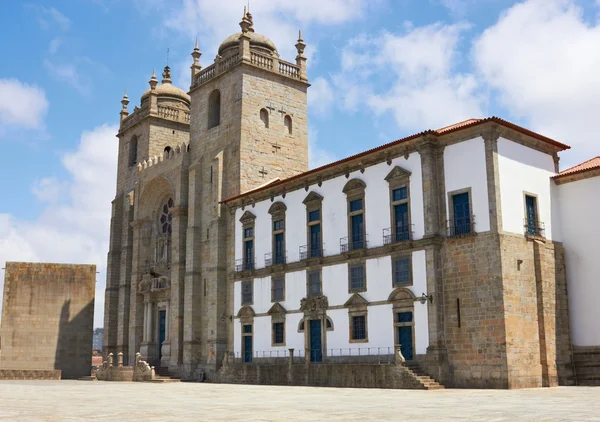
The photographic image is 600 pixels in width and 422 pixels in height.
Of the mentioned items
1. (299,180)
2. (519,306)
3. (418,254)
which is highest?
(299,180)

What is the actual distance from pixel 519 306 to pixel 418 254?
4383 millimetres

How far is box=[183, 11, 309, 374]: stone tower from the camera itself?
37.8 metres

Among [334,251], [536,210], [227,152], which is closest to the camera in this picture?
[536,210]

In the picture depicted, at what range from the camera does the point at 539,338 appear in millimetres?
25625

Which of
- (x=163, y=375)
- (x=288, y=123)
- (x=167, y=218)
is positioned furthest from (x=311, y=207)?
(x=167, y=218)

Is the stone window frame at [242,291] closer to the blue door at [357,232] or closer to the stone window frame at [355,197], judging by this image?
the stone window frame at [355,197]

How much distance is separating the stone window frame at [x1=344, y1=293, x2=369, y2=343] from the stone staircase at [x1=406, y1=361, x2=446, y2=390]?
9.54ft

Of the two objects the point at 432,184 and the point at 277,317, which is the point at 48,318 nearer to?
the point at 277,317

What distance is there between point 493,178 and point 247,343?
1661cm

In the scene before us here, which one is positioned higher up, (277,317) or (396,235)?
(396,235)

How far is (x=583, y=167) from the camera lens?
1126 inches

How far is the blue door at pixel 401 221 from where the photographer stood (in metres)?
28.0

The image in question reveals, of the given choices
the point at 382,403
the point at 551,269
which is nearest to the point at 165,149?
the point at 551,269

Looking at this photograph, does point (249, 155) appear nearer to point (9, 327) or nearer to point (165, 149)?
point (165, 149)
